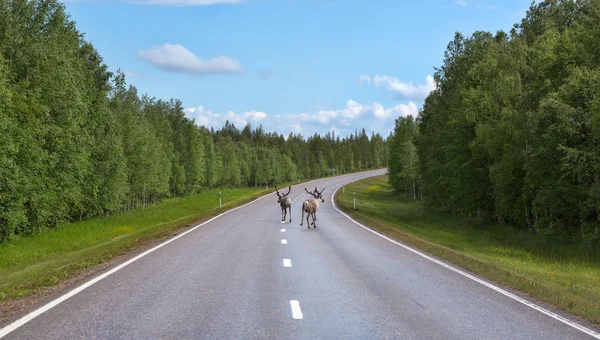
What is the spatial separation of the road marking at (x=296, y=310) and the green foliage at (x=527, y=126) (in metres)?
18.7

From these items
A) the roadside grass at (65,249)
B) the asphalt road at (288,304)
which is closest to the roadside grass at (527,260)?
the asphalt road at (288,304)

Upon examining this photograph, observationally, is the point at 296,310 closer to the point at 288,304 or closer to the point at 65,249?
the point at 288,304

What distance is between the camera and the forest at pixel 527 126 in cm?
2566

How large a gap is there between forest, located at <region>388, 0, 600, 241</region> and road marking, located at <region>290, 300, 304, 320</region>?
60.9ft

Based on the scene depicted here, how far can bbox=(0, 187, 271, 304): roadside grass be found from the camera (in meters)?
11.5

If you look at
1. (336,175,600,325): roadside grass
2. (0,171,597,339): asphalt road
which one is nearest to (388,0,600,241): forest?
(336,175,600,325): roadside grass

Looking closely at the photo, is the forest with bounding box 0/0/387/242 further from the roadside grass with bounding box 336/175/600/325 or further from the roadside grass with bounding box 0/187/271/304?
the roadside grass with bounding box 336/175/600/325

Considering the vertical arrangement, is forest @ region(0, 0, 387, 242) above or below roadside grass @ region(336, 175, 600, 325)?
above

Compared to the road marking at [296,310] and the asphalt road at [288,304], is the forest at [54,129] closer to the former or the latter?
the asphalt road at [288,304]

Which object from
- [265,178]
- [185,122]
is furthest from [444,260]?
[265,178]

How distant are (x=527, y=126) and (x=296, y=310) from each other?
25732 millimetres

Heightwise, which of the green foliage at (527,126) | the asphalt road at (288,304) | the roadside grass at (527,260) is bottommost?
the roadside grass at (527,260)

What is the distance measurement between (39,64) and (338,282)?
2359cm

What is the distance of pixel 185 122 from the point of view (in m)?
86.8
